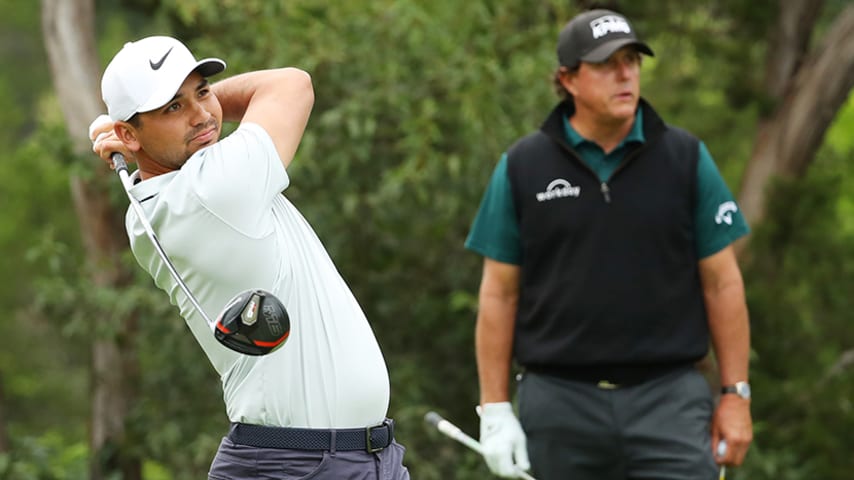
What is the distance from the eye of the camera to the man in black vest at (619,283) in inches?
173

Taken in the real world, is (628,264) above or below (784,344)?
above

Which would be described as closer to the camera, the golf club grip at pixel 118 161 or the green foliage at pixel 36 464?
the golf club grip at pixel 118 161

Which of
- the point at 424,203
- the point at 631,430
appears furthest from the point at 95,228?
the point at 631,430

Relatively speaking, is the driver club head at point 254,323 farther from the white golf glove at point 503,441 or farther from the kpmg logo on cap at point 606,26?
the kpmg logo on cap at point 606,26

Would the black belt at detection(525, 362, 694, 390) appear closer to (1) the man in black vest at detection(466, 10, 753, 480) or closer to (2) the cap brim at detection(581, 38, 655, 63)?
(1) the man in black vest at detection(466, 10, 753, 480)

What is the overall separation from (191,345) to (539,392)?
10.0 ft

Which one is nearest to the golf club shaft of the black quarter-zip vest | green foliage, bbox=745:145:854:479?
the black quarter-zip vest

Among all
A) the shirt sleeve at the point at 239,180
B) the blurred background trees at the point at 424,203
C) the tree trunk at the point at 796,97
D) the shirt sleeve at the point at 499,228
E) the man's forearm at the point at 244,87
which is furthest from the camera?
the tree trunk at the point at 796,97

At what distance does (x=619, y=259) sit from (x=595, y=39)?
76 centimetres

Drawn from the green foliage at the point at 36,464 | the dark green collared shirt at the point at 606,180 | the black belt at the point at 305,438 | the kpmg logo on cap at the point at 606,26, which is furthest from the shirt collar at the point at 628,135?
the green foliage at the point at 36,464

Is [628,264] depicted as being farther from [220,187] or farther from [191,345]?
[191,345]

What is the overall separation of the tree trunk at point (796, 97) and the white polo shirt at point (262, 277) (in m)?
4.98


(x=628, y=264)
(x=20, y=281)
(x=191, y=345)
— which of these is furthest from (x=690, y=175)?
(x=20, y=281)

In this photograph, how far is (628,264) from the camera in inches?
173
